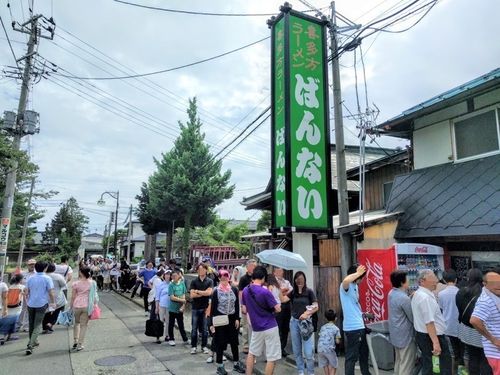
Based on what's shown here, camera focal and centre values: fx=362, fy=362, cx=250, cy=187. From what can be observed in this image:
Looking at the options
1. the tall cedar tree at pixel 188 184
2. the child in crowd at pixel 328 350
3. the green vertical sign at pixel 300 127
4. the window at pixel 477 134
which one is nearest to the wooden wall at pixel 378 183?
the window at pixel 477 134

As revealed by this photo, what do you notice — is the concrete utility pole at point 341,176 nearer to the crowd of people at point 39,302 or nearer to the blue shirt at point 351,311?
the blue shirt at point 351,311

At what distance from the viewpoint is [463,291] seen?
488 cm

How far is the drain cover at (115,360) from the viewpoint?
271 inches

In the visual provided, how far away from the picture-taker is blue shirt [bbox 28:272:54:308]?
767 centimetres

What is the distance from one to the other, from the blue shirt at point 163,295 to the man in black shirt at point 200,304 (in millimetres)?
1068

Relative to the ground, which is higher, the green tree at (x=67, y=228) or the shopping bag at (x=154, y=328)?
the green tree at (x=67, y=228)

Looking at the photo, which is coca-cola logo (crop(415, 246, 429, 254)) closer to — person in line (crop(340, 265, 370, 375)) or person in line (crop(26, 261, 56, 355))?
person in line (crop(340, 265, 370, 375))

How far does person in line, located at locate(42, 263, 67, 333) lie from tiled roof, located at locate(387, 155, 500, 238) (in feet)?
27.4

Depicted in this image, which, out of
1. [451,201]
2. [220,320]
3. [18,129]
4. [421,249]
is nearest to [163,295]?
[220,320]

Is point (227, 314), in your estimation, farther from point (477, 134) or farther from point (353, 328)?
point (477, 134)

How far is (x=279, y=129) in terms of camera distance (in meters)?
8.33

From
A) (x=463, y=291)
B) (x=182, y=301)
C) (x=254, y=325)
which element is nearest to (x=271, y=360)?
(x=254, y=325)

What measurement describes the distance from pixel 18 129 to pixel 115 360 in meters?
10.8

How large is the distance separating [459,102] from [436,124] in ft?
2.43
